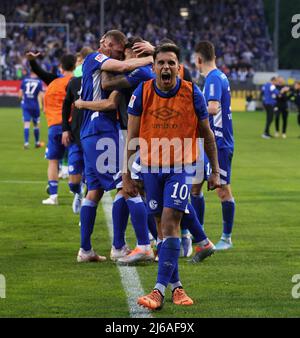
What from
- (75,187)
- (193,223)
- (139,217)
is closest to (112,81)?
(139,217)

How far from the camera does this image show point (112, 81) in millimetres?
9797

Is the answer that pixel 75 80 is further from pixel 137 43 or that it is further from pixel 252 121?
pixel 252 121

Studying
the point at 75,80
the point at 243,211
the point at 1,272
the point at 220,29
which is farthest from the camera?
the point at 220,29

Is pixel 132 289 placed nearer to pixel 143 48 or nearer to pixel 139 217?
pixel 139 217

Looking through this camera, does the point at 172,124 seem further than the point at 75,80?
No

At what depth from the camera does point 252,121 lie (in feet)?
147

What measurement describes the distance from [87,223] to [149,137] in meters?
2.26

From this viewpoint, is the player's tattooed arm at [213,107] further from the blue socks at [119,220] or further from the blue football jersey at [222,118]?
the blue socks at [119,220]

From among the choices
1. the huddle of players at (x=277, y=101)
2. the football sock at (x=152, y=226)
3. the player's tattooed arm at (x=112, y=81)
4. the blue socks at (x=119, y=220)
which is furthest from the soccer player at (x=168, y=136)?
the huddle of players at (x=277, y=101)

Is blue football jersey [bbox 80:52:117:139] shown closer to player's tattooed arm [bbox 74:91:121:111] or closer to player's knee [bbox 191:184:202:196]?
player's tattooed arm [bbox 74:91:121:111]

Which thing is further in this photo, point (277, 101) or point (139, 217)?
point (277, 101)
